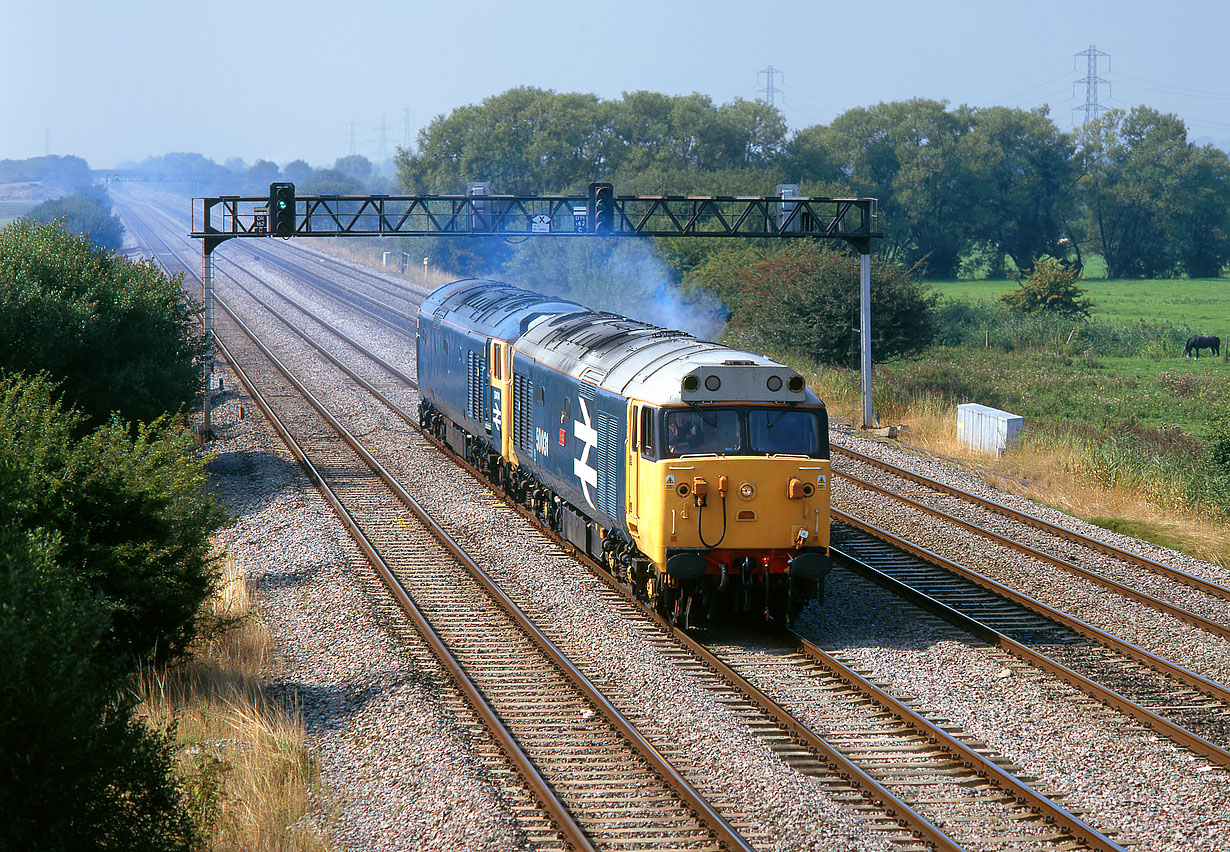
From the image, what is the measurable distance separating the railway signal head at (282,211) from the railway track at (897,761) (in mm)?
17509

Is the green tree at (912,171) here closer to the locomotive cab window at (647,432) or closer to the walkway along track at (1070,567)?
the walkway along track at (1070,567)

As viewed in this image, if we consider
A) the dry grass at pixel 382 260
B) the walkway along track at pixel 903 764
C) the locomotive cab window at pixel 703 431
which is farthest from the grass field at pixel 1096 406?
the dry grass at pixel 382 260

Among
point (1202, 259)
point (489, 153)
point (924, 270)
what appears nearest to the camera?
point (489, 153)

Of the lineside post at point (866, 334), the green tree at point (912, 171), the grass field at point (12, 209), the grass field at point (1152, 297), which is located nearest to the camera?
the lineside post at point (866, 334)

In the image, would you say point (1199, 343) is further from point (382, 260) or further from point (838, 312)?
point (382, 260)

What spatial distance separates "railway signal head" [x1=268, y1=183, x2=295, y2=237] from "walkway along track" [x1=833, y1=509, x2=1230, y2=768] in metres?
15.1

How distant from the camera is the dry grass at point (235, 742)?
29.8ft

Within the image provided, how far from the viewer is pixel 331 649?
13578 mm

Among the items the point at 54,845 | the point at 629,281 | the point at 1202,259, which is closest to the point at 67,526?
the point at 54,845

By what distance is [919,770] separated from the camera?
10305 mm

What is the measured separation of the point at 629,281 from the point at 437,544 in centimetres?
3292

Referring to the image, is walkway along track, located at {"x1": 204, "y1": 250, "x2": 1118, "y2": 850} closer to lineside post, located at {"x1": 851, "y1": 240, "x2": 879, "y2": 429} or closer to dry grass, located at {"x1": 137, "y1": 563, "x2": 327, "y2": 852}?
dry grass, located at {"x1": 137, "y1": 563, "x2": 327, "y2": 852}

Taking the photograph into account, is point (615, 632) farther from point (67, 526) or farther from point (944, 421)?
point (944, 421)

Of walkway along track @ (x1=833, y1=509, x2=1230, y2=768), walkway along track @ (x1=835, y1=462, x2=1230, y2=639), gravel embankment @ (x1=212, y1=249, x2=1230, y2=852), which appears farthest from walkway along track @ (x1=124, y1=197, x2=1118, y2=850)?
walkway along track @ (x1=835, y1=462, x2=1230, y2=639)
